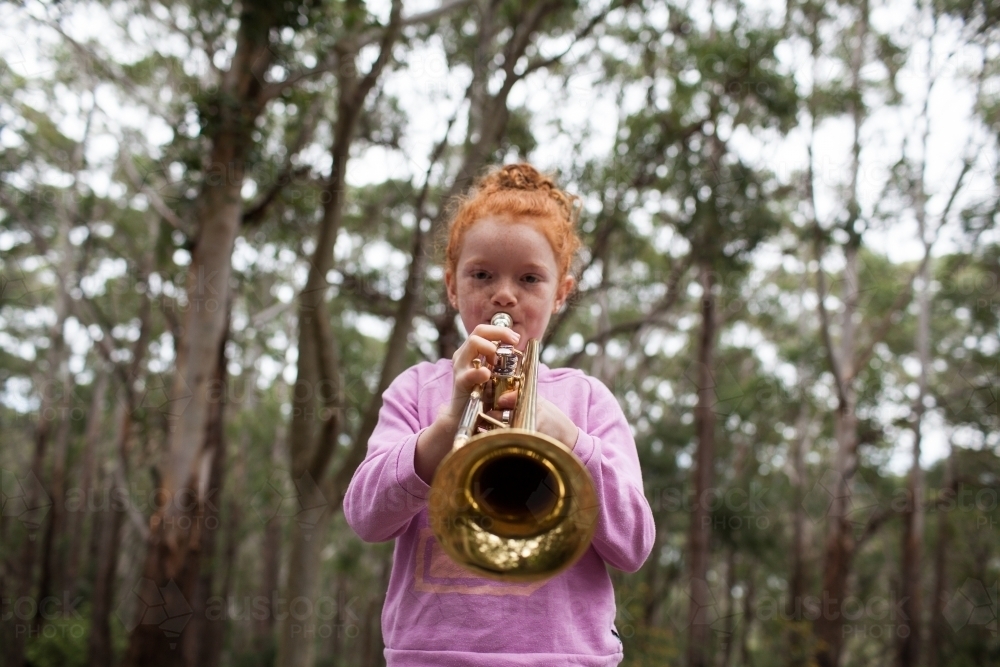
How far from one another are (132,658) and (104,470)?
20.7 m

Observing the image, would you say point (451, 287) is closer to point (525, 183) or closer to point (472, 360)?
point (525, 183)

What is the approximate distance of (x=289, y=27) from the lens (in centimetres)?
650

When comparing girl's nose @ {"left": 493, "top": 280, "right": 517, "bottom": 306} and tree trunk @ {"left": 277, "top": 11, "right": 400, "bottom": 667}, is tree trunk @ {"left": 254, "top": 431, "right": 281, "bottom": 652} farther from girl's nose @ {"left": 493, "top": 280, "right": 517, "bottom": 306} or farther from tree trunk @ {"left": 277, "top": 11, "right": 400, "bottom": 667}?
girl's nose @ {"left": 493, "top": 280, "right": 517, "bottom": 306}

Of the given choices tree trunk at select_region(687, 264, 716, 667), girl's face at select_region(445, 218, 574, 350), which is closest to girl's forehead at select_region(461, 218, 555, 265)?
girl's face at select_region(445, 218, 574, 350)

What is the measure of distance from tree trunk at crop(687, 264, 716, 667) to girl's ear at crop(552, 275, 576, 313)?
937 centimetres

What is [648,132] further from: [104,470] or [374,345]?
[104,470]

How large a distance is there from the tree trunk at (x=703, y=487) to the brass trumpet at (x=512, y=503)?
10159 millimetres

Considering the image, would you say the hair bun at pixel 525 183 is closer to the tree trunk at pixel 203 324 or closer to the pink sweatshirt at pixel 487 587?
the pink sweatshirt at pixel 487 587

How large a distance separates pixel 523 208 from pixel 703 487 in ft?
34.7

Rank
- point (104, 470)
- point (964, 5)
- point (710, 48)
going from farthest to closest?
point (104, 470) → point (964, 5) → point (710, 48)

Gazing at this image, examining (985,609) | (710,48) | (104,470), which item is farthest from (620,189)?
(104,470)

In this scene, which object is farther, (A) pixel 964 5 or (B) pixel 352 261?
(B) pixel 352 261

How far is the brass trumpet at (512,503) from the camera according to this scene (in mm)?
1262

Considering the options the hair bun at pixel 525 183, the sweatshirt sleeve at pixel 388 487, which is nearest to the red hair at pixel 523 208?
the hair bun at pixel 525 183
